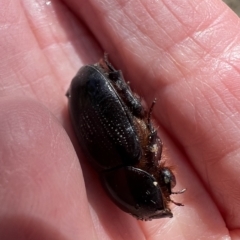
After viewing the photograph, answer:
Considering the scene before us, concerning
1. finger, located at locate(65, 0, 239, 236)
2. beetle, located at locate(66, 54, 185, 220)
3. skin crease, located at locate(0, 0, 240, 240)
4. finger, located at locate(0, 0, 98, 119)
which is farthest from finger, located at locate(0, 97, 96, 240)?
finger, located at locate(65, 0, 239, 236)

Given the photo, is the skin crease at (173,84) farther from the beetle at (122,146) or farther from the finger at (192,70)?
the beetle at (122,146)

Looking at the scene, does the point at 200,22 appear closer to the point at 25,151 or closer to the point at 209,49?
the point at 209,49

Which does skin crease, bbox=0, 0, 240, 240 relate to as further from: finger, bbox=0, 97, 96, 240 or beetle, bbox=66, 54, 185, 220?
finger, bbox=0, 97, 96, 240

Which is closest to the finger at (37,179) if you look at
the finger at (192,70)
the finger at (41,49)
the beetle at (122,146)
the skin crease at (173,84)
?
the beetle at (122,146)

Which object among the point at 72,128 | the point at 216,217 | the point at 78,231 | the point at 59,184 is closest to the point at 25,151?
the point at 59,184

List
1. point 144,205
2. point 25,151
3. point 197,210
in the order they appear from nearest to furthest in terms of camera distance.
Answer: point 25,151 → point 144,205 → point 197,210

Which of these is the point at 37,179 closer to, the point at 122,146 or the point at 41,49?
the point at 122,146

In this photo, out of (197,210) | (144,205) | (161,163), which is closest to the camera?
(144,205)
